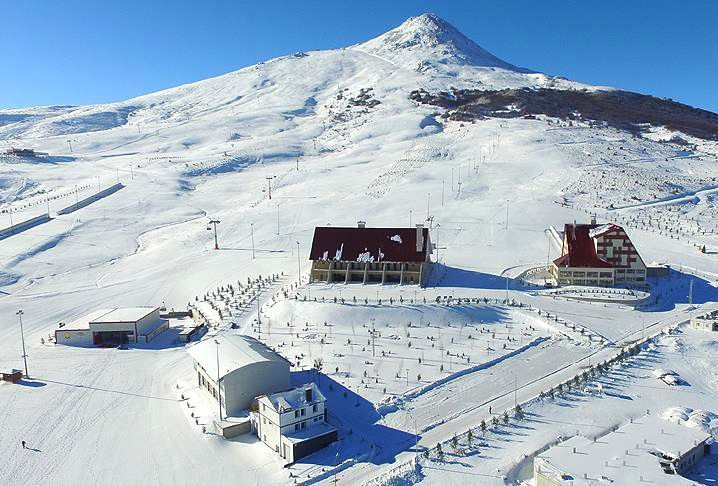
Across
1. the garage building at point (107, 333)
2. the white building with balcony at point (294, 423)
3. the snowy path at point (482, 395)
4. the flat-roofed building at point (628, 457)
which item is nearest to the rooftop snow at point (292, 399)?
the white building with balcony at point (294, 423)

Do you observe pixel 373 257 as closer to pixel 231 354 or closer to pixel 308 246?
pixel 308 246

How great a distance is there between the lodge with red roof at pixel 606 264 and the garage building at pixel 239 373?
25.8 m

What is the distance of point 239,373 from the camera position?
29.2 metres

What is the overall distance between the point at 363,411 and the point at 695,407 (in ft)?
50.4

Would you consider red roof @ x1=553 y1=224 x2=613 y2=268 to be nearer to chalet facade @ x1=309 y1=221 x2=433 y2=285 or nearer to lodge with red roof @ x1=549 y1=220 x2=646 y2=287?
lodge with red roof @ x1=549 y1=220 x2=646 y2=287

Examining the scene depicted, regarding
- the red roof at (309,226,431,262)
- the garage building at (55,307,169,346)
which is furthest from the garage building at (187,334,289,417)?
the red roof at (309,226,431,262)

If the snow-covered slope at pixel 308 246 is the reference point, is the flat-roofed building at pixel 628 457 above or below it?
below

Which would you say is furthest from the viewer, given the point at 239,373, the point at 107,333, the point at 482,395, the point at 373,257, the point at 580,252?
the point at 580,252

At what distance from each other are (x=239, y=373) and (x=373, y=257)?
2002cm

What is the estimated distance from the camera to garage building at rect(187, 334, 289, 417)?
29.1 meters

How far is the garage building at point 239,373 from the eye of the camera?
95.5ft

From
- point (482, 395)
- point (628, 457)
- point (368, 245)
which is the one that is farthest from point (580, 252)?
point (628, 457)

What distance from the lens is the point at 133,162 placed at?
119 metres

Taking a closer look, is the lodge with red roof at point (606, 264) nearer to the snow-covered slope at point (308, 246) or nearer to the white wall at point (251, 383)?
the snow-covered slope at point (308, 246)
